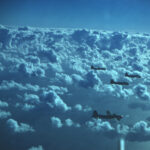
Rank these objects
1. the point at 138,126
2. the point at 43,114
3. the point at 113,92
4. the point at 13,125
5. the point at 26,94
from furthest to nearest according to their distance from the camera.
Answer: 1. the point at 113,92
2. the point at 26,94
3. the point at 43,114
4. the point at 138,126
5. the point at 13,125

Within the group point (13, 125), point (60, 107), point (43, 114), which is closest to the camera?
point (13, 125)

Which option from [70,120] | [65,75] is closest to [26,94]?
[70,120]

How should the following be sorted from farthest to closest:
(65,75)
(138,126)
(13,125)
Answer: (65,75)
(138,126)
(13,125)

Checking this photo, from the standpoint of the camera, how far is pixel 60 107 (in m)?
122

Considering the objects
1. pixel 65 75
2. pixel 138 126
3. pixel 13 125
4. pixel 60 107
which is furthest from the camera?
pixel 65 75

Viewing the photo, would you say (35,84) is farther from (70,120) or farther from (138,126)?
(138,126)

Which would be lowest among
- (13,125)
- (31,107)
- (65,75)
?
(13,125)

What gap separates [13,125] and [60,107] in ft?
136

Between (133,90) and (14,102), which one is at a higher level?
(133,90)

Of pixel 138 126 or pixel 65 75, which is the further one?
pixel 65 75

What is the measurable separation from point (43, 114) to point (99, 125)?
117 feet

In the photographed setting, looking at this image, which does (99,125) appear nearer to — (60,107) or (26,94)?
(60,107)

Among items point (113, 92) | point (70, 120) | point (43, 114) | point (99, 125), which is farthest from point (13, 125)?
point (113, 92)

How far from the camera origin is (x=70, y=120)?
106375 mm
